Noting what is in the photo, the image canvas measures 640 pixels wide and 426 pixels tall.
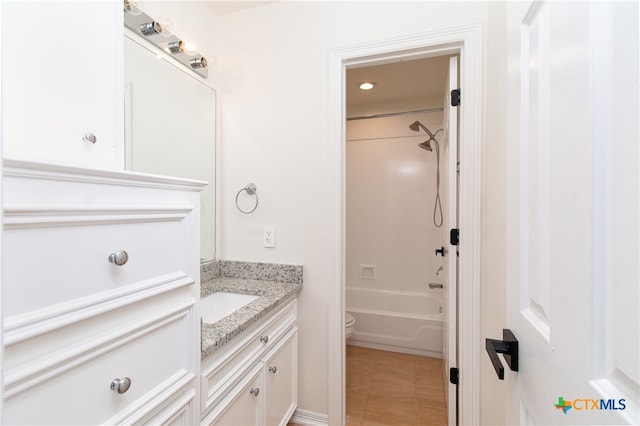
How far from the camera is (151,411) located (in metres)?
0.72

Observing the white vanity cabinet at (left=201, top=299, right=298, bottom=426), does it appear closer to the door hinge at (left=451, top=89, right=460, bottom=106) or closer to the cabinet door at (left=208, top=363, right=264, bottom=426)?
the cabinet door at (left=208, top=363, right=264, bottom=426)

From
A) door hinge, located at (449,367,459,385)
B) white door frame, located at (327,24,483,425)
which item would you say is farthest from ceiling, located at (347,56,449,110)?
door hinge, located at (449,367,459,385)

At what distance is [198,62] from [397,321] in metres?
2.56

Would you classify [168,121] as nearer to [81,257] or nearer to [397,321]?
[81,257]

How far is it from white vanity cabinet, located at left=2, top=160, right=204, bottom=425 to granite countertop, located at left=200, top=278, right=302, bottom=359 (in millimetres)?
122

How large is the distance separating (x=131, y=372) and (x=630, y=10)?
3.49 feet

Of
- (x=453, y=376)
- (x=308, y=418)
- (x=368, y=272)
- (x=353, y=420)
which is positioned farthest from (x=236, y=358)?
(x=368, y=272)

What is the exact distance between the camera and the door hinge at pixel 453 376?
157 cm

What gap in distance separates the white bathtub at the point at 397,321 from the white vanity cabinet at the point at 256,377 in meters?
1.29

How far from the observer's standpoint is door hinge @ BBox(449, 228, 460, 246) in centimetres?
152

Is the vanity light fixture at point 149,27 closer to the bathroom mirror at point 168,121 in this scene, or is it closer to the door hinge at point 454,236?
the bathroom mirror at point 168,121

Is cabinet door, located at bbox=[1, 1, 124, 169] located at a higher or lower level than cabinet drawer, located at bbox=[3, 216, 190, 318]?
higher

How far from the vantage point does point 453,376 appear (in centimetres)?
158

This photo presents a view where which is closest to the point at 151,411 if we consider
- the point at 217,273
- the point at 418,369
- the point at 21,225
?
the point at 21,225
